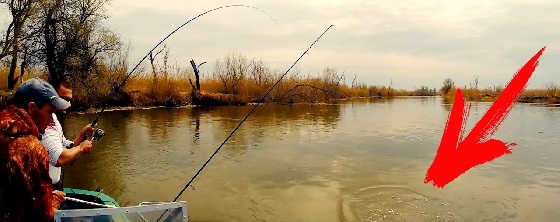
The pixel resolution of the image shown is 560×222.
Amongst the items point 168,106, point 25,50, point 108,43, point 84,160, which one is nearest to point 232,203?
point 84,160

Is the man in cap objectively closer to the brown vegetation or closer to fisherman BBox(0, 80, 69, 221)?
fisherman BBox(0, 80, 69, 221)

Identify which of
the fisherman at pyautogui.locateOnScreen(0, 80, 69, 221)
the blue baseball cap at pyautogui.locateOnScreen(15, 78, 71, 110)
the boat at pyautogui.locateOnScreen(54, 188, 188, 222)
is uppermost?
the blue baseball cap at pyautogui.locateOnScreen(15, 78, 71, 110)

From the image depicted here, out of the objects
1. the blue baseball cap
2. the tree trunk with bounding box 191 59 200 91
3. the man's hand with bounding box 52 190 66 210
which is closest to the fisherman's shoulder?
the blue baseball cap

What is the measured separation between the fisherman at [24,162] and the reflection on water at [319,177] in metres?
4.26

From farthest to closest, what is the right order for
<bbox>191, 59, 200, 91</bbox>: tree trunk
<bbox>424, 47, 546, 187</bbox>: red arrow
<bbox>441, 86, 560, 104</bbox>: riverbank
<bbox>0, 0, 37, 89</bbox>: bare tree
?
<bbox>441, 86, 560, 104</bbox>: riverbank → <bbox>191, 59, 200, 91</bbox>: tree trunk → <bbox>0, 0, 37, 89</bbox>: bare tree → <bbox>424, 47, 546, 187</bbox>: red arrow

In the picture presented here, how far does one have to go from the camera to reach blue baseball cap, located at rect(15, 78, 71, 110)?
2.75 m

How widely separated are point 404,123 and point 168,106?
1802 centimetres

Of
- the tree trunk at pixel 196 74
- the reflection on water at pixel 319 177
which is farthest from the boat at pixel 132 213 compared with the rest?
the tree trunk at pixel 196 74

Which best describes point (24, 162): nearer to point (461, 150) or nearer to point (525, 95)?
point (461, 150)

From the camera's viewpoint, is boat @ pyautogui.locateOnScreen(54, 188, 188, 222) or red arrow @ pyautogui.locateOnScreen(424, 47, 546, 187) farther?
red arrow @ pyautogui.locateOnScreen(424, 47, 546, 187)

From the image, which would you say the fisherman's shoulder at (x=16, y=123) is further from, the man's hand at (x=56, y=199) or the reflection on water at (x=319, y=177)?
the reflection on water at (x=319, y=177)

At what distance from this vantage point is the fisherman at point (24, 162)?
97.5 inches

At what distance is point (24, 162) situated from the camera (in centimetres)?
251

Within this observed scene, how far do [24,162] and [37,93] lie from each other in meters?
0.50
